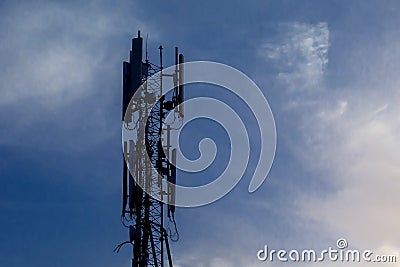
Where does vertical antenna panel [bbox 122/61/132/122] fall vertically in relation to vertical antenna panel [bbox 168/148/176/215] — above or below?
above

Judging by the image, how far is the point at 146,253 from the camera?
158 feet

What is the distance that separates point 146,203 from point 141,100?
17.7 feet

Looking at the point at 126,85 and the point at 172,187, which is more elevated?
the point at 126,85

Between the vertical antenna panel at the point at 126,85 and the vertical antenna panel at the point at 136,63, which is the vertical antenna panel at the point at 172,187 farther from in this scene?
the vertical antenna panel at the point at 136,63

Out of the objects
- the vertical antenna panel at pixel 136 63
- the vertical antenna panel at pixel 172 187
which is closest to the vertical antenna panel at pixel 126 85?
the vertical antenna panel at pixel 136 63

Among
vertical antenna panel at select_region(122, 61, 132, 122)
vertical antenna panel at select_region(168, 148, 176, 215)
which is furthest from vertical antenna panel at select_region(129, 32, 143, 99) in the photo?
vertical antenna panel at select_region(168, 148, 176, 215)

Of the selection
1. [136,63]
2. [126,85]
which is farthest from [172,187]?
[136,63]

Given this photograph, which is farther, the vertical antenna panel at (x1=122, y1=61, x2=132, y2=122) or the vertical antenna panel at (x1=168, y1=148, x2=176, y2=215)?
the vertical antenna panel at (x1=122, y1=61, x2=132, y2=122)

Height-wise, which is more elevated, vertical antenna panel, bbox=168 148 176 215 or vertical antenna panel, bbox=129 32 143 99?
vertical antenna panel, bbox=129 32 143 99

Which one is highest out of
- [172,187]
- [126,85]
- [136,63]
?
[136,63]

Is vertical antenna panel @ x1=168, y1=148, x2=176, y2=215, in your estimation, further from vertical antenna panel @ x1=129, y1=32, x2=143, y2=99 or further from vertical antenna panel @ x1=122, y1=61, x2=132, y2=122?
vertical antenna panel @ x1=129, y1=32, x2=143, y2=99

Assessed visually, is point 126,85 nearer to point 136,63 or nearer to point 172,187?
point 136,63

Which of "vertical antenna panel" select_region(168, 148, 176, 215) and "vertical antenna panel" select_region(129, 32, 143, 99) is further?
"vertical antenna panel" select_region(129, 32, 143, 99)

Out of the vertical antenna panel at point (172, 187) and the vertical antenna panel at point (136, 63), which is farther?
the vertical antenna panel at point (136, 63)
